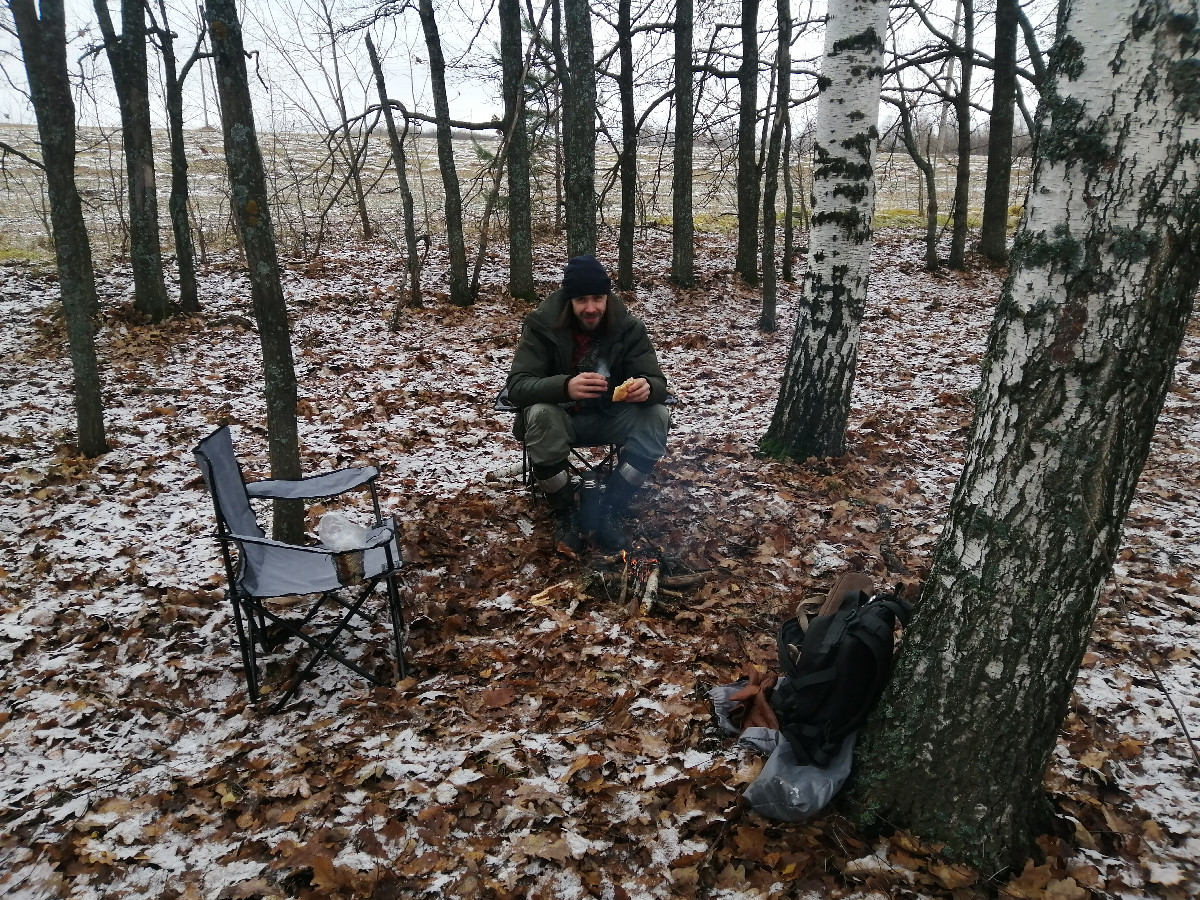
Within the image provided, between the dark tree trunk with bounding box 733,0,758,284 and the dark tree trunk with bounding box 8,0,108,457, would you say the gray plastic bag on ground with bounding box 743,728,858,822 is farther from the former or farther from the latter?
the dark tree trunk with bounding box 733,0,758,284

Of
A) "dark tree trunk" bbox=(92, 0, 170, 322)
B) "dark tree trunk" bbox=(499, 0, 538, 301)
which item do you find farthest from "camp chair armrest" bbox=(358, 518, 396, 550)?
"dark tree trunk" bbox=(92, 0, 170, 322)

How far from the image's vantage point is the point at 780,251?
50.5 ft

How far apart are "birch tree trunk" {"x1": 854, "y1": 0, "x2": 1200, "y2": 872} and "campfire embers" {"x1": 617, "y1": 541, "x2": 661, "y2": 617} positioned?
1.41 metres

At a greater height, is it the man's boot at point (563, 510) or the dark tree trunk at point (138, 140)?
the dark tree trunk at point (138, 140)

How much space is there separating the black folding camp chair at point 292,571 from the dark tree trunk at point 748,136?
29.0 feet

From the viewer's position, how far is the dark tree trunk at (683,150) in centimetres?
1038

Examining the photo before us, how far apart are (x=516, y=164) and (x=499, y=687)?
8.86 metres

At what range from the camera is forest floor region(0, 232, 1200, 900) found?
7.00ft

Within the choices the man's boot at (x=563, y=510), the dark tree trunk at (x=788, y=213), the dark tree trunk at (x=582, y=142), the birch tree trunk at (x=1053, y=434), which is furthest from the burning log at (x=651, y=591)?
the dark tree trunk at (x=788, y=213)

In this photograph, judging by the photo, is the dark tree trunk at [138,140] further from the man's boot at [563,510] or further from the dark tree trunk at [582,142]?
the man's boot at [563,510]

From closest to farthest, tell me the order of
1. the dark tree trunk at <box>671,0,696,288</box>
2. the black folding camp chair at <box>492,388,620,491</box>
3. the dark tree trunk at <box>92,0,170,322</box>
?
1. the black folding camp chair at <box>492,388,620,491</box>
2. the dark tree trunk at <box>92,0,170,322</box>
3. the dark tree trunk at <box>671,0,696,288</box>

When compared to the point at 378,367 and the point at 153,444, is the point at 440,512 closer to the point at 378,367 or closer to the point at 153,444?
the point at 153,444

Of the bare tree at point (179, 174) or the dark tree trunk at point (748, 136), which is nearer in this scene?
the bare tree at point (179, 174)

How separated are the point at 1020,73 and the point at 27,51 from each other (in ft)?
40.9
